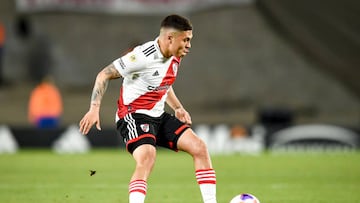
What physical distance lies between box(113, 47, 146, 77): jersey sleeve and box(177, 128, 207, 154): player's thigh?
31.2 inches

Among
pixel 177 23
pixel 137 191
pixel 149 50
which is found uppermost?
pixel 177 23

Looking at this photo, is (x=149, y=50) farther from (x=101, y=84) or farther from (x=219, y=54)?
(x=219, y=54)

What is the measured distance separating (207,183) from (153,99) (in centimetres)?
94

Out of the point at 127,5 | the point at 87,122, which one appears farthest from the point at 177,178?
the point at 127,5

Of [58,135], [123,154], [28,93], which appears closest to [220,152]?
[123,154]

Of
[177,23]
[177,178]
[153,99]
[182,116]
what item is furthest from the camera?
[177,178]

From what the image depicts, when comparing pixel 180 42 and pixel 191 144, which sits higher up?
pixel 180 42

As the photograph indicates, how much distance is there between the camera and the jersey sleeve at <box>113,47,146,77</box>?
8164 millimetres

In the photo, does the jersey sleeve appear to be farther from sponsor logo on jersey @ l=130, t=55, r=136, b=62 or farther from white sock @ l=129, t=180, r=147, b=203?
white sock @ l=129, t=180, r=147, b=203

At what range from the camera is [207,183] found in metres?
8.34

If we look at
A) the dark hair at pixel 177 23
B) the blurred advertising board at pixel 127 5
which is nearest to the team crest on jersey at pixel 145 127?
the dark hair at pixel 177 23

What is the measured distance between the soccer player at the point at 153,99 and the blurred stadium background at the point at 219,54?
59.4 feet

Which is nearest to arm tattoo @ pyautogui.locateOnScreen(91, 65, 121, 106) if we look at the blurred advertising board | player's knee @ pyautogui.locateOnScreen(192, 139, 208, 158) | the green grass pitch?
player's knee @ pyautogui.locateOnScreen(192, 139, 208, 158)

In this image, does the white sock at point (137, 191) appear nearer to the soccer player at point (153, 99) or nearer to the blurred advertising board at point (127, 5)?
the soccer player at point (153, 99)
